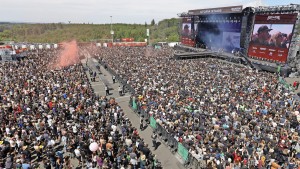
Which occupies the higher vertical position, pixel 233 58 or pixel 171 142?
pixel 233 58

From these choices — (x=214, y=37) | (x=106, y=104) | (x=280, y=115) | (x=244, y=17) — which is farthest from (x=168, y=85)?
(x=214, y=37)

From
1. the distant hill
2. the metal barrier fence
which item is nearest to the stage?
the metal barrier fence

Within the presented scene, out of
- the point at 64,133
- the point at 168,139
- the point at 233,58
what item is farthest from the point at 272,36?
the point at 64,133

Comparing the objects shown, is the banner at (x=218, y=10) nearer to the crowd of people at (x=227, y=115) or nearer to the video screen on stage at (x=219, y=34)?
the video screen on stage at (x=219, y=34)

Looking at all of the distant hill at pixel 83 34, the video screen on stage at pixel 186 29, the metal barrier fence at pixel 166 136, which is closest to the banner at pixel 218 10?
the video screen on stage at pixel 186 29

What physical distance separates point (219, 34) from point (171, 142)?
36085 millimetres

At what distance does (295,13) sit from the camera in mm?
30359

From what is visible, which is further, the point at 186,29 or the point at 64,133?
the point at 186,29

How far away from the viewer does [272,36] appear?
33938 millimetres

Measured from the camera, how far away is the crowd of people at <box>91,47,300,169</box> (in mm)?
12570

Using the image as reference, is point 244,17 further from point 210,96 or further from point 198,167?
point 198,167

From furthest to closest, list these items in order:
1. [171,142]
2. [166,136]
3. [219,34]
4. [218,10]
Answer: [219,34] → [218,10] → [166,136] → [171,142]

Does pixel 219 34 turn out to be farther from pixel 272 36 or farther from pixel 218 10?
pixel 272 36

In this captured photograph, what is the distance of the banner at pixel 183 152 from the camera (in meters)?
13.3
